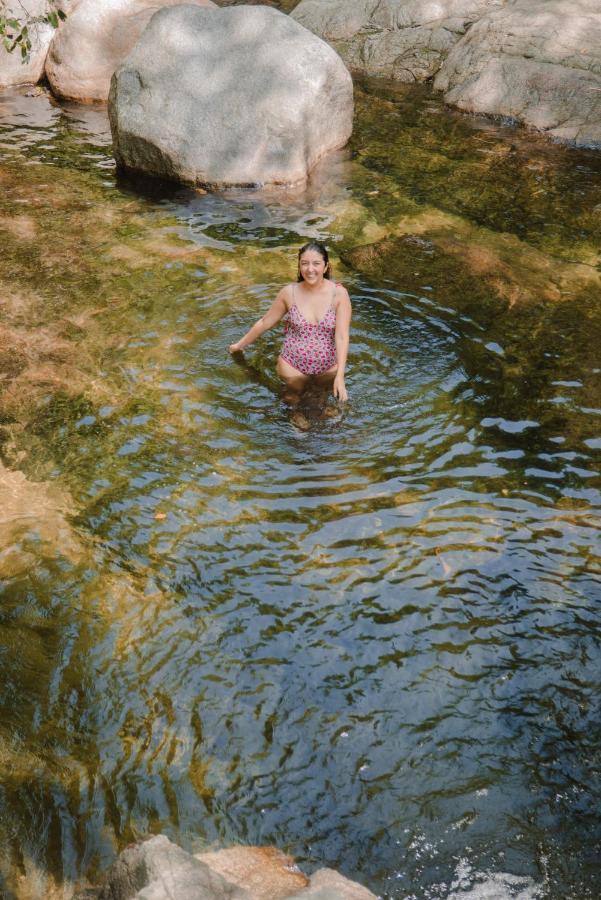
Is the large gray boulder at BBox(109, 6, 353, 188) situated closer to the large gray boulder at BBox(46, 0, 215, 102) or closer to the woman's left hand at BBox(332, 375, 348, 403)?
the large gray boulder at BBox(46, 0, 215, 102)

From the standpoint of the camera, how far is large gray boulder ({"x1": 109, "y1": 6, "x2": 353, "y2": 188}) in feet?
35.4

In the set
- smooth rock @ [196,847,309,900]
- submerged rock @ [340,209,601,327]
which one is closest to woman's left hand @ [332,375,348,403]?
submerged rock @ [340,209,601,327]

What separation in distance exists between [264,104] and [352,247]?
2720 mm

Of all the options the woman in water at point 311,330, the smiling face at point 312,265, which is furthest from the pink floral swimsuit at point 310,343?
the smiling face at point 312,265

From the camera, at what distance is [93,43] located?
46.4 feet

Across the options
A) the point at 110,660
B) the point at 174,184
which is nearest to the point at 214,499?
the point at 110,660

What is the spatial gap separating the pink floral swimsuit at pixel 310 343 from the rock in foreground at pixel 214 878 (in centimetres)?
408

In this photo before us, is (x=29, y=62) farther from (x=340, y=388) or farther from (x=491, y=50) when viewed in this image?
(x=340, y=388)

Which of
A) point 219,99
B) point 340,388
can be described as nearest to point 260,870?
point 340,388

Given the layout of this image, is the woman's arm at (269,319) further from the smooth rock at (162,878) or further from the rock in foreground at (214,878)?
the smooth rock at (162,878)

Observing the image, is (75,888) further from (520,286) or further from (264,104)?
(264,104)

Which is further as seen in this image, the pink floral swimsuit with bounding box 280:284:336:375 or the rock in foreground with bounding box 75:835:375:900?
the pink floral swimsuit with bounding box 280:284:336:375

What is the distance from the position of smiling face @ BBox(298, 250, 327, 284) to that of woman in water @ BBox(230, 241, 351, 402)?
66mm

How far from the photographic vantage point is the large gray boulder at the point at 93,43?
14086 millimetres
